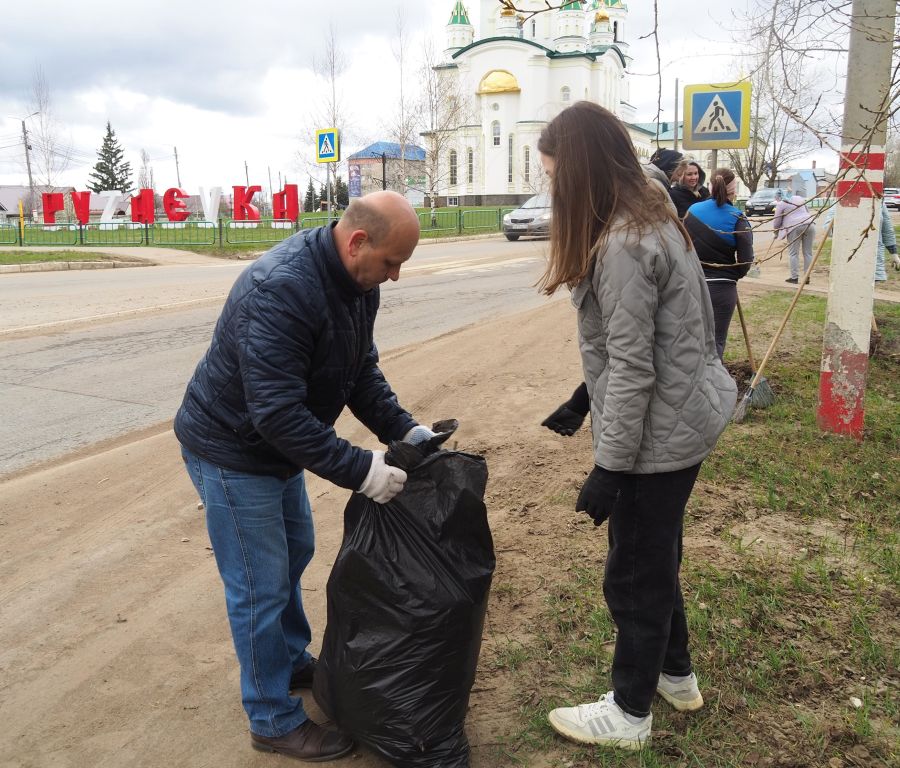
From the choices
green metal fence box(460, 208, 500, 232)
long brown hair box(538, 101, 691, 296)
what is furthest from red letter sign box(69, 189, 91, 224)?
long brown hair box(538, 101, 691, 296)

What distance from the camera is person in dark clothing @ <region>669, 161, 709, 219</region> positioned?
20.7ft

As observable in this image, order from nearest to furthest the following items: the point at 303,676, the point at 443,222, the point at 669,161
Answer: the point at 303,676 → the point at 669,161 → the point at 443,222

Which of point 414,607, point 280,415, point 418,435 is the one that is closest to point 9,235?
point 418,435

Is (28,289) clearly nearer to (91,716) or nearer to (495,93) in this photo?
(91,716)

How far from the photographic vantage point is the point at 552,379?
23.0ft

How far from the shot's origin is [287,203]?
28406mm

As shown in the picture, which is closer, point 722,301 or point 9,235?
point 722,301

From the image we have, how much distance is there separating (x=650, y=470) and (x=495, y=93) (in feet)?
215

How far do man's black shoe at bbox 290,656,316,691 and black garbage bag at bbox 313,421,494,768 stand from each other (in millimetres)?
480

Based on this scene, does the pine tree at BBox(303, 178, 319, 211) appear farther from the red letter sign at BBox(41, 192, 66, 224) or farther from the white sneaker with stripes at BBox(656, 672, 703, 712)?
the white sneaker with stripes at BBox(656, 672, 703, 712)

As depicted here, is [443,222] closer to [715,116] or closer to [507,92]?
[715,116]

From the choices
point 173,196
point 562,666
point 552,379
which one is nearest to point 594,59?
point 173,196

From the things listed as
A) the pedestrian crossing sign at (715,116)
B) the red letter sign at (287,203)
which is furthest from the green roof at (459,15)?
the pedestrian crossing sign at (715,116)

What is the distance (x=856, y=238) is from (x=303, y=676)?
410 centimetres
